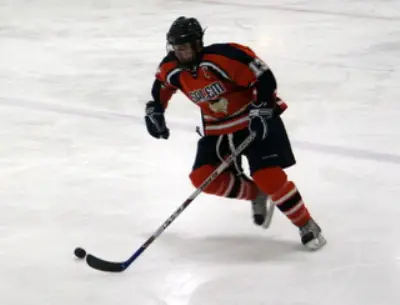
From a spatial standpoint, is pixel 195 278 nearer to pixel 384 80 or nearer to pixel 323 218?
pixel 323 218

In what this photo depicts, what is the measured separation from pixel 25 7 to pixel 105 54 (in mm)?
2001

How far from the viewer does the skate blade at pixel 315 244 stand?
6.29 feet

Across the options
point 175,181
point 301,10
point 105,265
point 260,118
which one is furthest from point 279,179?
point 301,10

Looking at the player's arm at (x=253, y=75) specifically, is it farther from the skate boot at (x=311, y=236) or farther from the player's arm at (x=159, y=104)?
the skate boot at (x=311, y=236)

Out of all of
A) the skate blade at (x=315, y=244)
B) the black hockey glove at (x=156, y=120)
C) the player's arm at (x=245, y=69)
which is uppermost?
the player's arm at (x=245, y=69)

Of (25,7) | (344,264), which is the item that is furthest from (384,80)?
(25,7)

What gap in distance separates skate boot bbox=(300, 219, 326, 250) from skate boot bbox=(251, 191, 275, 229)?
0.53 feet

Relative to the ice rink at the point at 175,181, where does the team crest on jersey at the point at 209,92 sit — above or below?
above

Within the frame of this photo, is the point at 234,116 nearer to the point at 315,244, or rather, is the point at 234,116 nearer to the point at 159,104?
the point at 159,104

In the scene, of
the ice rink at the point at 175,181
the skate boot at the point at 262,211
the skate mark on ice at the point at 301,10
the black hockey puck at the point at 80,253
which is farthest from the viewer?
the skate mark on ice at the point at 301,10

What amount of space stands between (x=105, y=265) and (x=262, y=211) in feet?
1.65

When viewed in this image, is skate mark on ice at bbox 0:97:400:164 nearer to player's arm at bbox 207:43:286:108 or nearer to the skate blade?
the skate blade

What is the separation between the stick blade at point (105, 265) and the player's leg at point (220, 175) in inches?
12.9

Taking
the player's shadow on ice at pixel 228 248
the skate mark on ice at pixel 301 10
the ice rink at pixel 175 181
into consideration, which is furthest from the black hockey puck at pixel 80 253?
the skate mark on ice at pixel 301 10
